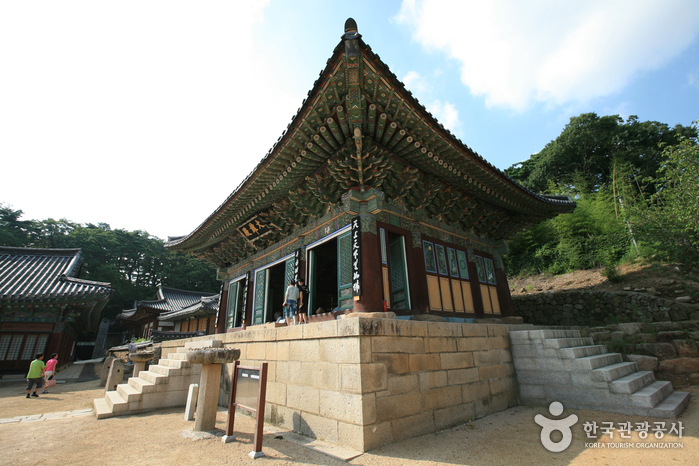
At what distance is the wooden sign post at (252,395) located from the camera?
13.0 feet

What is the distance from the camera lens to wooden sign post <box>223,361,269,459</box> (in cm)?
395

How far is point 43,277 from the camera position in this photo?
707 inches

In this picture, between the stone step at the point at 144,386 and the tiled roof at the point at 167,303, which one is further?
the tiled roof at the point at 167,303

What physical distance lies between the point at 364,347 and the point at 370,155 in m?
4.44

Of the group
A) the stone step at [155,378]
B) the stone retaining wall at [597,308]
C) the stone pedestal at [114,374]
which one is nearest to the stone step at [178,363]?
the stone step at [155,378]

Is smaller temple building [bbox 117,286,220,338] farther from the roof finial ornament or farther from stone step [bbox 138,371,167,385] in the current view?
the roof finial ornament

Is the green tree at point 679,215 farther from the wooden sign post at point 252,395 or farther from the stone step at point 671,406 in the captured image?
the wooden sign post at point 252,395

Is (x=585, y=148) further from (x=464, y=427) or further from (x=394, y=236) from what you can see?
(x=464, y=427)

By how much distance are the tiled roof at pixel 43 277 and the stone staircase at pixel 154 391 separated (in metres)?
11.8

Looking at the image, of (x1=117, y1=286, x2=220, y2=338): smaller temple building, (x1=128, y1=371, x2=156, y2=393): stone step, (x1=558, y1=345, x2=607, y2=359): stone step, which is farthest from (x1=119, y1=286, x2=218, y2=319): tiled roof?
(x1=558, y1=345, x2=607, y2=359): stone step

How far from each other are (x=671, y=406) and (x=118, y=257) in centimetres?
5630

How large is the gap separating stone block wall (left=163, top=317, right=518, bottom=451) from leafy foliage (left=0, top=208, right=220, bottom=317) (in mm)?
44080

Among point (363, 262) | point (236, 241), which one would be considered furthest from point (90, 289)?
point (363, 262)

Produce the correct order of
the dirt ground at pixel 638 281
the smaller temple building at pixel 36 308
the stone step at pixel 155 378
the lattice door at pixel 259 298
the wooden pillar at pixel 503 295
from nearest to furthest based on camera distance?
the stone step at pixel 155 378 < the wooden pillar at pixel 503 295 < the lattice door at pixel 259 298 < the dirt ground at pixel 638 281 < the smaller temple building at pixel 36 308
